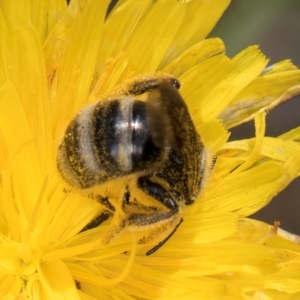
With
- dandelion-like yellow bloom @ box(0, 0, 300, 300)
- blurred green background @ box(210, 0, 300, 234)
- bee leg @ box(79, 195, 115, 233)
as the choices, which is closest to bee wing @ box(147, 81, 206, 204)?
bee leg @ box(79, 195, 115, 233)

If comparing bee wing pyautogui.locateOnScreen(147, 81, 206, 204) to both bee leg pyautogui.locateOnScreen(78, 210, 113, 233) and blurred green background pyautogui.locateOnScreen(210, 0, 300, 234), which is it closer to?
bee leg pyautogui.locateOnScreen(78, 210, 113, 233)

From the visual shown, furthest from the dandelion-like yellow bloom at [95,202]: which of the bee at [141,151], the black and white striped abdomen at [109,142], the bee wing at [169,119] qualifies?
the bee wing at [169,119]

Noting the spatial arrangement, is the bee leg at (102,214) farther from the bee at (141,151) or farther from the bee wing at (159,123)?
the bee wing at (159,123)

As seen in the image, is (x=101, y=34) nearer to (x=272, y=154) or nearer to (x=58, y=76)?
(x=58, y=76)

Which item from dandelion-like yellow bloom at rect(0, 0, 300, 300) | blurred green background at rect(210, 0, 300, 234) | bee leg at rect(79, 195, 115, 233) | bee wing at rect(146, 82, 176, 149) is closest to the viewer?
bee wing at rect(146, 82, 176, 149)

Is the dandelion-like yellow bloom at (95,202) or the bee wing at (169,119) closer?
the bee wing at (169,119)

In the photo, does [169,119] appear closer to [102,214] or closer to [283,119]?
[102,214]

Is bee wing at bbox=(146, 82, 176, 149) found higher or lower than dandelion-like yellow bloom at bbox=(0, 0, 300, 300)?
higher
